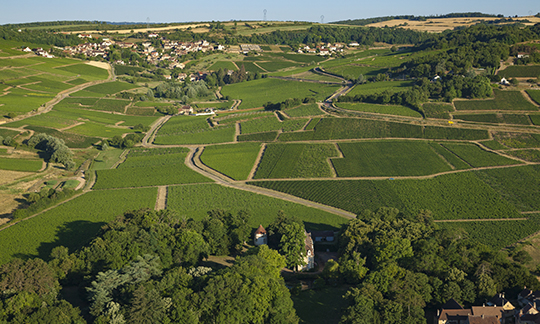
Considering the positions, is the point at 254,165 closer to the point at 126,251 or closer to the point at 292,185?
the point at 292,185

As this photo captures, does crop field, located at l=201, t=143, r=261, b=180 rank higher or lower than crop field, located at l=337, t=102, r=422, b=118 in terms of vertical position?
lower

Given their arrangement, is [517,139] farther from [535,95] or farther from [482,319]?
[482,319]

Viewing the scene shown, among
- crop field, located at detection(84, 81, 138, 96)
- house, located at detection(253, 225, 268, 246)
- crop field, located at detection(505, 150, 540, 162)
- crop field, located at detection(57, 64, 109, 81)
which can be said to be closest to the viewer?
house, located at detection(253, 225, 268, 246)

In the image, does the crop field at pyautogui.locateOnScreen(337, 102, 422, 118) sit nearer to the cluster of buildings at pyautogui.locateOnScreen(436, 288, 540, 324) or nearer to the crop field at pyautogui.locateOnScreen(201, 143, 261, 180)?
the crop field at pyautogui.locateOnScreen(201, 143, 261, 180)

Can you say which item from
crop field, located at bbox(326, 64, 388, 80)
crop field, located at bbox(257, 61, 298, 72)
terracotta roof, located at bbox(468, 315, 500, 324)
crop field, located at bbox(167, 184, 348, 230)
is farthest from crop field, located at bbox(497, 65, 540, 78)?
terracotta roof, located at bbox(468, 315, 500, 324)

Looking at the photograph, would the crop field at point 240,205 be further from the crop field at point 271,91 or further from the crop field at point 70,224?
the crop field at point 271,91

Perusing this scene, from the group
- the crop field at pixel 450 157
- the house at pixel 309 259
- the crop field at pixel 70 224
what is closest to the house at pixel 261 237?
the house at pixel 309 259
